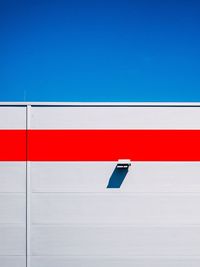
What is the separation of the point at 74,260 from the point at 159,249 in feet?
2.80

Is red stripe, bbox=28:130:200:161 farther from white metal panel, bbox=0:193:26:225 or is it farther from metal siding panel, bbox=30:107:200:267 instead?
white metal panel, bbox=0:193:26:225

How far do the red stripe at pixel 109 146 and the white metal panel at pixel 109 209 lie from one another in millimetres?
390

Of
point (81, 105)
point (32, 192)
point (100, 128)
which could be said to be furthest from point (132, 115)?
point (32, 192)

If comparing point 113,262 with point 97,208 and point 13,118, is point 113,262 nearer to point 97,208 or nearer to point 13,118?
point 97,208

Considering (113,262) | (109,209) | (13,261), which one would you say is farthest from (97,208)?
(13,261)

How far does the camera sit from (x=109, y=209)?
251 cm

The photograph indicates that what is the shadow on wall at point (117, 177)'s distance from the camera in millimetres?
2520

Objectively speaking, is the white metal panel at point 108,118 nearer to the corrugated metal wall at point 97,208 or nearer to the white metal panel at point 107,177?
the corrugated metal wall at point 97,208

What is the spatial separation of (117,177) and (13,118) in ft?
3.99

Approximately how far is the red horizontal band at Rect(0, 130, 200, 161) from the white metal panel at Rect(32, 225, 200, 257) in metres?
0.70

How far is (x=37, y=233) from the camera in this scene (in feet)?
8.19

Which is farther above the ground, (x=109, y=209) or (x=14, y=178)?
(x=14, y=178)

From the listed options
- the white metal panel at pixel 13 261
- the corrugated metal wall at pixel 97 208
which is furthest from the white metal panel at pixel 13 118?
the white metal panel at pixel 13 261

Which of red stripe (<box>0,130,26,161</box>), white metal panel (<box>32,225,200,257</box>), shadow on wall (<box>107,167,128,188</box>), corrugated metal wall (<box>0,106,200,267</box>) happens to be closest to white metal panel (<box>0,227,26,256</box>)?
corrugated metal wall (<box>0,106,200,267</box>)
